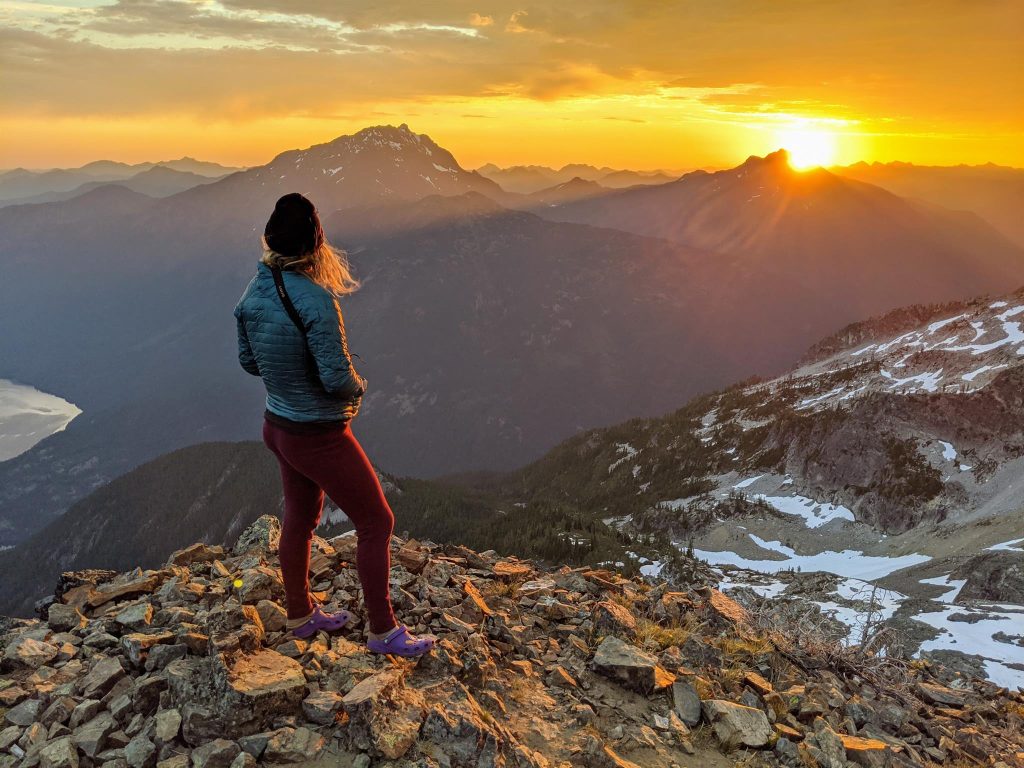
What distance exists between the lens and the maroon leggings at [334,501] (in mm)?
5523

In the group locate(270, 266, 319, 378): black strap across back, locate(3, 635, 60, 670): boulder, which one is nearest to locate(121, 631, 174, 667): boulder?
locate(3, 635, 60, 670): boulder

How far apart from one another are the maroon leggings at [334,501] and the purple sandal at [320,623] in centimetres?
11

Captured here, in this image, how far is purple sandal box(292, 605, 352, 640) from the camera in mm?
6457

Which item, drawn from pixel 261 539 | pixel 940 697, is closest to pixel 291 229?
pixel 261 539

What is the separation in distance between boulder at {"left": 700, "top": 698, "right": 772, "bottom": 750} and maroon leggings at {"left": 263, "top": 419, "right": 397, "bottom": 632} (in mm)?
3520

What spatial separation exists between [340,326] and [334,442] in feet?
3.63

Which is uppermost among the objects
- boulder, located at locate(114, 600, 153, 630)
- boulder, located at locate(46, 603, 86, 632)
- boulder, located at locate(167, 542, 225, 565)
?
boulder, located at locate(114, 600, 153, 630)

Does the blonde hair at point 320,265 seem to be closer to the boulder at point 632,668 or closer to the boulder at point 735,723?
the boulder at point 632,668

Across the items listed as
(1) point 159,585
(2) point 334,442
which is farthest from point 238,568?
(2) point 334,442

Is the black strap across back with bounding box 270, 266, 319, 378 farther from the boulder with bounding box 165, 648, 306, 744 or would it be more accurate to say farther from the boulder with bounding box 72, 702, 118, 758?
the boulder with bounding box 72, 702, 118, 758

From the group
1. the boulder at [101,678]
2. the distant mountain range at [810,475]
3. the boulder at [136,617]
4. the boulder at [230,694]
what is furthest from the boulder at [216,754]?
the distant mountain range at [810,475]

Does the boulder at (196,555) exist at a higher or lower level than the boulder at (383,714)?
lower

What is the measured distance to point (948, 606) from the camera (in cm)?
3606

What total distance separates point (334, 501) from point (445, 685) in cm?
215
